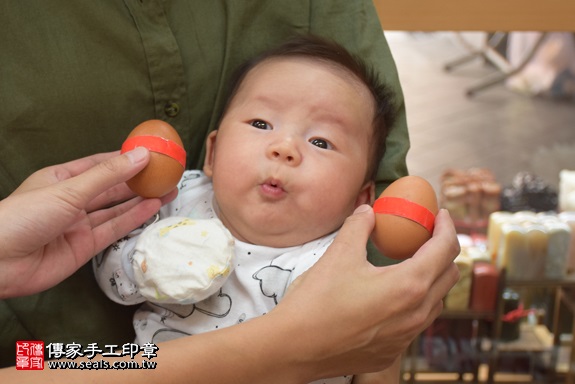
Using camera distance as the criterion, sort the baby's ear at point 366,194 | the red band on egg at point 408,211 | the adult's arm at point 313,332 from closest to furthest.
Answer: the adult's arm at point 313,332 → the red band on egg at point 408,211 → the baby's ear at point 366,194

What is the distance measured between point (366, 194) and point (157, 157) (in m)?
0.46

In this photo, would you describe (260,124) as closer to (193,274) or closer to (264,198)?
(264,198)

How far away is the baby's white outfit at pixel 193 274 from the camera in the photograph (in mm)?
1284

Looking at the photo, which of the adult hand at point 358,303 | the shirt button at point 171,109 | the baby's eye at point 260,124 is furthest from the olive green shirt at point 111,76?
Answer: the adult hand at point 358,303

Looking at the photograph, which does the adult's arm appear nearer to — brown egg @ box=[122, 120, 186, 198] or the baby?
the baby

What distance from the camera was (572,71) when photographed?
14.9 feet

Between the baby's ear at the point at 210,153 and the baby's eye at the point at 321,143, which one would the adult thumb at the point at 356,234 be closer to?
the baby's eye at the point at 321,143

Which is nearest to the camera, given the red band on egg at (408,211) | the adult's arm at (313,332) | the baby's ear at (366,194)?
the adult's arm at (313,332)

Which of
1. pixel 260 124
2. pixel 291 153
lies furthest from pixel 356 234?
pixel 260 124

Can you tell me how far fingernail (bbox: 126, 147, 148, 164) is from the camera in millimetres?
1252

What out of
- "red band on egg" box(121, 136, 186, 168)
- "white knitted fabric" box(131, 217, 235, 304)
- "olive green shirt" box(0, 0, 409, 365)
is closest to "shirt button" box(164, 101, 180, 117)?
"olive green shirt" box(0, 0, 409, 365)

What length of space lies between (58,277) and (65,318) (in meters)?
0.16

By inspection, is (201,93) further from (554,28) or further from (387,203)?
(554,28)

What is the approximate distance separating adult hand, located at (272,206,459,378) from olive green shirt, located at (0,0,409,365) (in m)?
0.25
